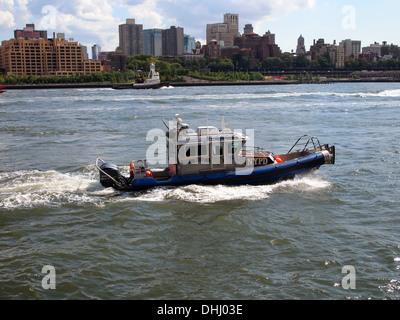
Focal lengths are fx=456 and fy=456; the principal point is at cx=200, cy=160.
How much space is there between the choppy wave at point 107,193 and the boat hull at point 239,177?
205 mm

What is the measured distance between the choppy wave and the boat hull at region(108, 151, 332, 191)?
0.21 metres

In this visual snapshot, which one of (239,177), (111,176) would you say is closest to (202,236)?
(239,177)

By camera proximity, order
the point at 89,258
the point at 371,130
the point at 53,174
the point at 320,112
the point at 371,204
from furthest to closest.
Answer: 1. the point at 320,112
2. the point at 371,130
3. the point at 53,174
4. the point at 371,204
5. the point at 89,258

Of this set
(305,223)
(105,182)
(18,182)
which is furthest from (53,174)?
(305,223)

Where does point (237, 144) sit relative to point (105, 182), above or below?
above

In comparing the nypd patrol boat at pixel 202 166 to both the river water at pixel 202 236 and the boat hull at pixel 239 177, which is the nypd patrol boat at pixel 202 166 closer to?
the boat hull at pixel 239 177

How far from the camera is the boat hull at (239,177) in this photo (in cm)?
1797

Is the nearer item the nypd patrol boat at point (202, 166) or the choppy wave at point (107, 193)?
the choppy wave at point (107, 193)

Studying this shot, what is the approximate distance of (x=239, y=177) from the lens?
18.1 m

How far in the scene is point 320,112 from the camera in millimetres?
52812

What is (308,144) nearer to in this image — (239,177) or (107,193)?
(239,177)

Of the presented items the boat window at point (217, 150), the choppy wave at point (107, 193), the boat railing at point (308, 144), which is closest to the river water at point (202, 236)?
the choppy wave at point (107, 193)
